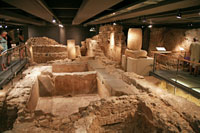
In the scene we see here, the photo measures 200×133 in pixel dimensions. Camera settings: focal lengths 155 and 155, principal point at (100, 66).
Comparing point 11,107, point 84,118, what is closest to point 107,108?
point 84,118

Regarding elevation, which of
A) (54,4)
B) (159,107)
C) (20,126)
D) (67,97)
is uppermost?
(54,4)

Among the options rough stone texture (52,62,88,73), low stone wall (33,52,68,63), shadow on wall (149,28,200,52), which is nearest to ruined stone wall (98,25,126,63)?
rough stone texture (52,62,88,73)

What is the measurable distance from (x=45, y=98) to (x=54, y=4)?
13.4 feet

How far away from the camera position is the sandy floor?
19.4 ft

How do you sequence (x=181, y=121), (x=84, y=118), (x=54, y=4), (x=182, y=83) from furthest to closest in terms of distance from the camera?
1. (x=54, y=4)
2. (x=182, y=83)
3. (x=84, y=118)
4. (x=181, y=121)

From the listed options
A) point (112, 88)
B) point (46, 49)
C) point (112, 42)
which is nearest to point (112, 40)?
point (112, 42)

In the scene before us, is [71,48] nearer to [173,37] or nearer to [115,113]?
[173,37]

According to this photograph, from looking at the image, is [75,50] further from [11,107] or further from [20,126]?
[20,126]

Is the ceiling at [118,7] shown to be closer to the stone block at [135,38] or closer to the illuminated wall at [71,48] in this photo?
the stone block at [135,38]

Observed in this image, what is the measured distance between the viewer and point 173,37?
39.8 ft

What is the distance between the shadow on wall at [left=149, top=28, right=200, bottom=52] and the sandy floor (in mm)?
8126

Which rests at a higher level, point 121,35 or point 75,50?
point 121,35

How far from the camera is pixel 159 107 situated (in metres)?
3.93

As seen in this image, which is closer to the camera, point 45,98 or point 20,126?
point 20,126
